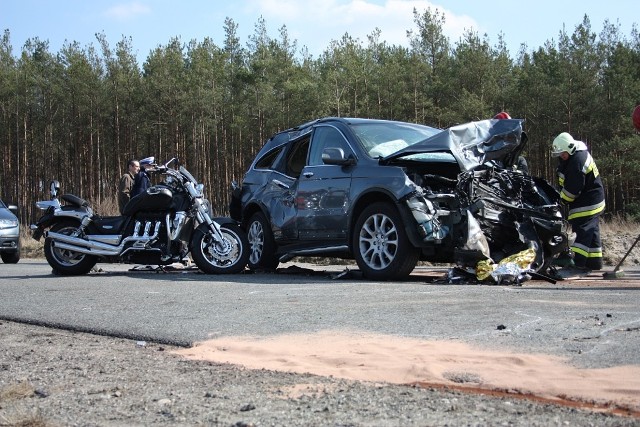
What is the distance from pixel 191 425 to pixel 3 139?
6478 cm

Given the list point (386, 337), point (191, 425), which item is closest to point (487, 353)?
point (386, 337)

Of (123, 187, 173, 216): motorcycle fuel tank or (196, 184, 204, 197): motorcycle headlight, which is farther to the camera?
(196, 184, 204, 197): motorcycle headlight

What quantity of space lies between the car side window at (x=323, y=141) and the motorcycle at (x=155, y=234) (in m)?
1.48

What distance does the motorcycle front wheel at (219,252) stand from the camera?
1189 centimetres

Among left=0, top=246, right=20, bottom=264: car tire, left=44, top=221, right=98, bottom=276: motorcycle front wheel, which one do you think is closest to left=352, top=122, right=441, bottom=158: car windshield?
left=44, top=221, right=98, bottom=276: motorcycle front wheel

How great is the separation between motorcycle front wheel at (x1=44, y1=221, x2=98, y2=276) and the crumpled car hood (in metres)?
4.68

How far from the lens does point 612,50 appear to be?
155ft

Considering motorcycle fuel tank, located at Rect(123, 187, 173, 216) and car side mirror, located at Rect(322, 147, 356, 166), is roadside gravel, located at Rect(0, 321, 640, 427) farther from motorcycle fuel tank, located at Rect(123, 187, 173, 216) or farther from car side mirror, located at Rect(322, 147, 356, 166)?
motorcycle fuel tank, located at Rect(123, 187, 173, 216)

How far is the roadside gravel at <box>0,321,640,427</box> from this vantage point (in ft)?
11.9

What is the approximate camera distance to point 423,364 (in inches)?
186

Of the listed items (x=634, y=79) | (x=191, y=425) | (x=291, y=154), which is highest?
(x=634, y=79)

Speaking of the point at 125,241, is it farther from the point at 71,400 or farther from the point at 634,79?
the point at 634,79

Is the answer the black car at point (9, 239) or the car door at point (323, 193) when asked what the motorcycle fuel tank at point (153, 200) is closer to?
the car door at point (323, 193)

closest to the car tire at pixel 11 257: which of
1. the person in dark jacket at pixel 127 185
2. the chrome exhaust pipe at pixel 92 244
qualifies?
the person in dark jacket at pixel 127 185
